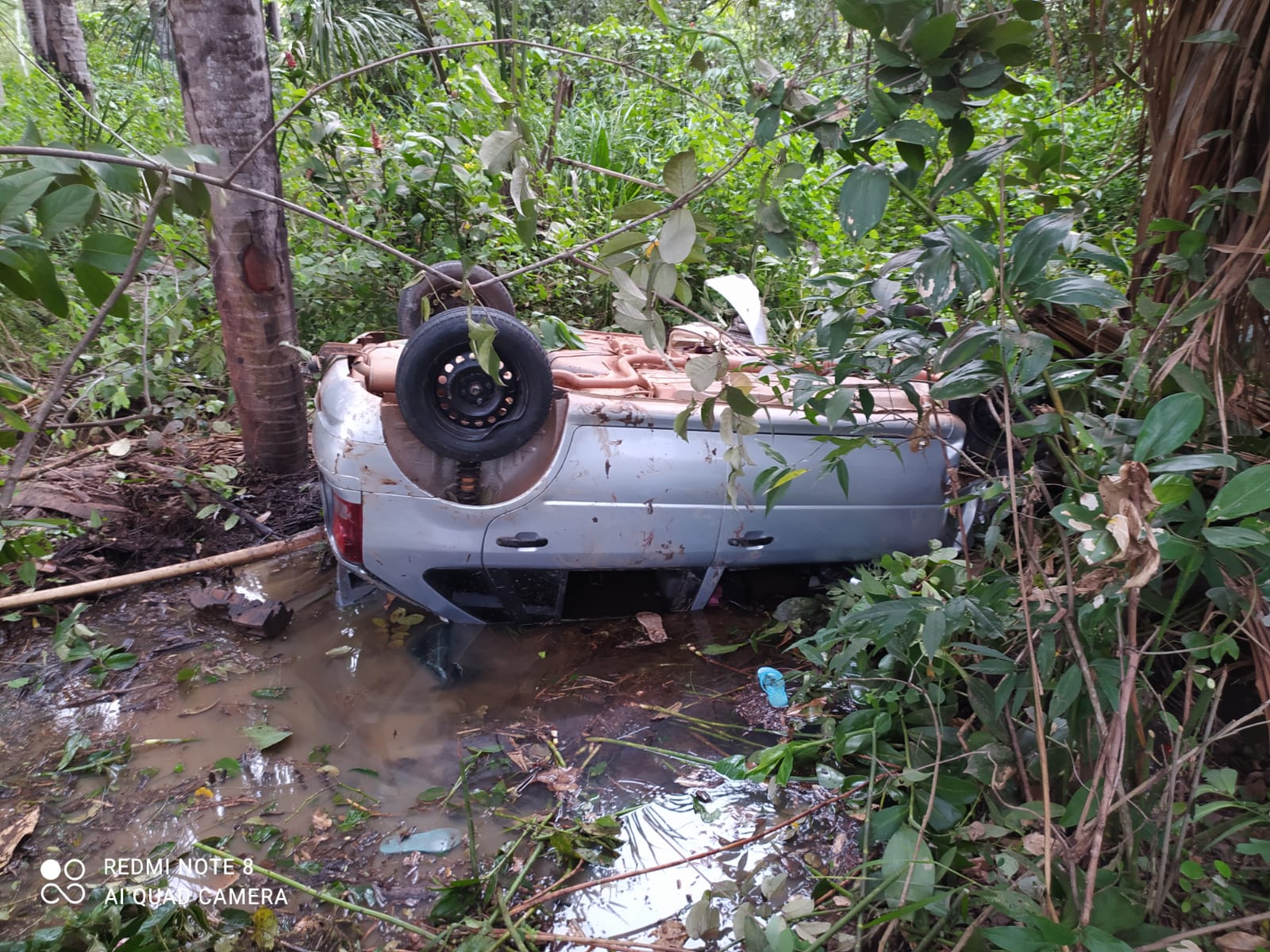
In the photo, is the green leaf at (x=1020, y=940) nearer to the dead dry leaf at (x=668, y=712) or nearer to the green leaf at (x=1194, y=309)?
the green leaf at (x=1194, y=309)

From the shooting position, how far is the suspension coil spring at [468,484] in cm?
286

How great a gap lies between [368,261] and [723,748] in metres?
3.71

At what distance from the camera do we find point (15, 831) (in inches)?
91.7

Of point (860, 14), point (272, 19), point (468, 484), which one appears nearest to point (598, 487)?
point (468, 484)

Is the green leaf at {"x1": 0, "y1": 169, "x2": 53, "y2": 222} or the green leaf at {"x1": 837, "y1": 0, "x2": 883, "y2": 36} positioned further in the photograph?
the green leaf at {"x1": 837, "y1": 0, "x2": 883, "y2": 36}

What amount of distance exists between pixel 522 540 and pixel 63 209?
2006mm

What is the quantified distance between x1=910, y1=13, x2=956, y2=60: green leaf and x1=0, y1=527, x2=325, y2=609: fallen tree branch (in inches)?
138

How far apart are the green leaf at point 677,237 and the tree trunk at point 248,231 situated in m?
2.68

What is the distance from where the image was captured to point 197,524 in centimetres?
398

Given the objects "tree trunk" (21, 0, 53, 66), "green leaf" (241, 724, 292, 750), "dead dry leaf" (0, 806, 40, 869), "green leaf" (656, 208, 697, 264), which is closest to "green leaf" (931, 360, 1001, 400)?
"green leaf" (656, 208, 697, 264)

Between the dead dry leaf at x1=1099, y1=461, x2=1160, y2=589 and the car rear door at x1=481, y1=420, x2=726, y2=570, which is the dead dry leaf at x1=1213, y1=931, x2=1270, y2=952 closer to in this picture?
the dead dry leaf at x1=1099, y1=461, x2=1160, y2=589

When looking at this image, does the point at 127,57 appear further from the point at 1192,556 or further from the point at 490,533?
the point at 1192,556

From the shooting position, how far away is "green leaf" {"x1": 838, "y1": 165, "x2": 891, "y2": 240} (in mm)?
1444

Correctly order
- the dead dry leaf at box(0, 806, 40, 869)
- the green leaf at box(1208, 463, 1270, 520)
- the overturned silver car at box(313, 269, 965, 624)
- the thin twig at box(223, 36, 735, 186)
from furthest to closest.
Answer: the overturned silver car at box(313, 269, 965, 624), the dead dry leaf at box(0, 806, 40, 869), the green leaf at box(1208, 463, 1270, 520), the thin twig at box(223, 36, 735, 186)
